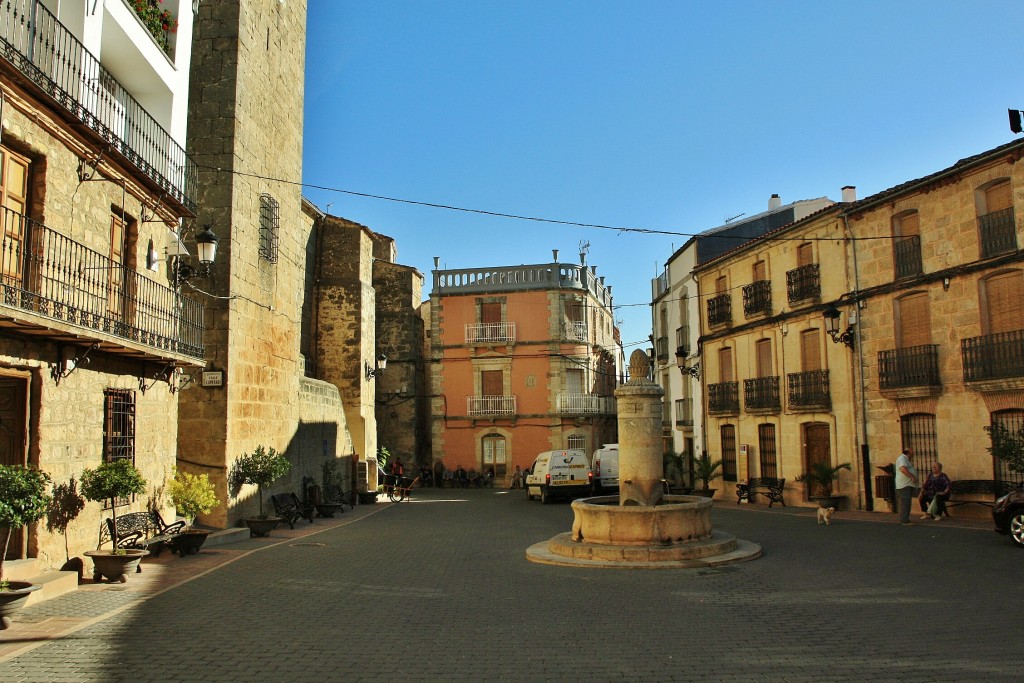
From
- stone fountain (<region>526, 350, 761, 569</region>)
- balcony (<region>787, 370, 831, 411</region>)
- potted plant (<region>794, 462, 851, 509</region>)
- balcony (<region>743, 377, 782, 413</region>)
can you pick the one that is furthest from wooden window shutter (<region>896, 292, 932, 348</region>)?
stone fountain (<region>526, 350, 761, 569</region>)

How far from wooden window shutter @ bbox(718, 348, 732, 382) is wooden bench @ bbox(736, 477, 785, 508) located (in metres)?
3.71

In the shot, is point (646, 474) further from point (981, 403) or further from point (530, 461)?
point (530, 461)

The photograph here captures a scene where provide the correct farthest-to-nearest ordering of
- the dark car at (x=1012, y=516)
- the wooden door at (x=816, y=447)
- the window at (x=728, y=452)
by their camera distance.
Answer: the window at (x=728, y=452), the wooden door at (x=816, y=447), the dark car at (x=1012, y=516)

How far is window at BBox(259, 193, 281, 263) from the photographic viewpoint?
18328mm

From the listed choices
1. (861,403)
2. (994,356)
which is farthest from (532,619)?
(861,403)

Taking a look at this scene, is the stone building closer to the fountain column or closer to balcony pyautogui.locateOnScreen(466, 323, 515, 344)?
the fountain column

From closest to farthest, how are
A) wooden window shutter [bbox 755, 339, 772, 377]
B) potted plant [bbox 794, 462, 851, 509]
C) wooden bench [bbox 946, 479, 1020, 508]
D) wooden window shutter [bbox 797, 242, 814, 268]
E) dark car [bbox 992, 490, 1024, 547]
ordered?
dark car [bbox 992, 490, 1024, 547] → wooden bench [bbox 946, 479, 1020, 508] → potted plant [bbox 794, 462, 851, 509] → wooden window shutter [bbox 797, 242, 814, 268] → wooden window shutter [bbox 755, 339, 772, 377]

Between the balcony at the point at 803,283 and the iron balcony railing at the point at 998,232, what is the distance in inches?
210

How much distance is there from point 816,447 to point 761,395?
258cm

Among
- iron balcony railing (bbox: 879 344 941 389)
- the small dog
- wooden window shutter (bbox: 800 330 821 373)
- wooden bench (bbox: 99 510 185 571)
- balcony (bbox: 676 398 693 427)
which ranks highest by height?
wooden window shutter (bbox: 800 330 821 373)

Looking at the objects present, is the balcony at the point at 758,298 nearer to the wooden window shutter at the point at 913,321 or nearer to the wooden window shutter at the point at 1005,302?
the wooden window shutter at the point at 913,321

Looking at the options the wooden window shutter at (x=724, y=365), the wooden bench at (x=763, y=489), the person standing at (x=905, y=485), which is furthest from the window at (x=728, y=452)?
the person standing at (x=905, y=485)

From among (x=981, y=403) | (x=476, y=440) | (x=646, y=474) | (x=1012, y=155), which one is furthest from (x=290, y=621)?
(x=476, y=440)

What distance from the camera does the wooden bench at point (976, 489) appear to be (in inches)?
656
